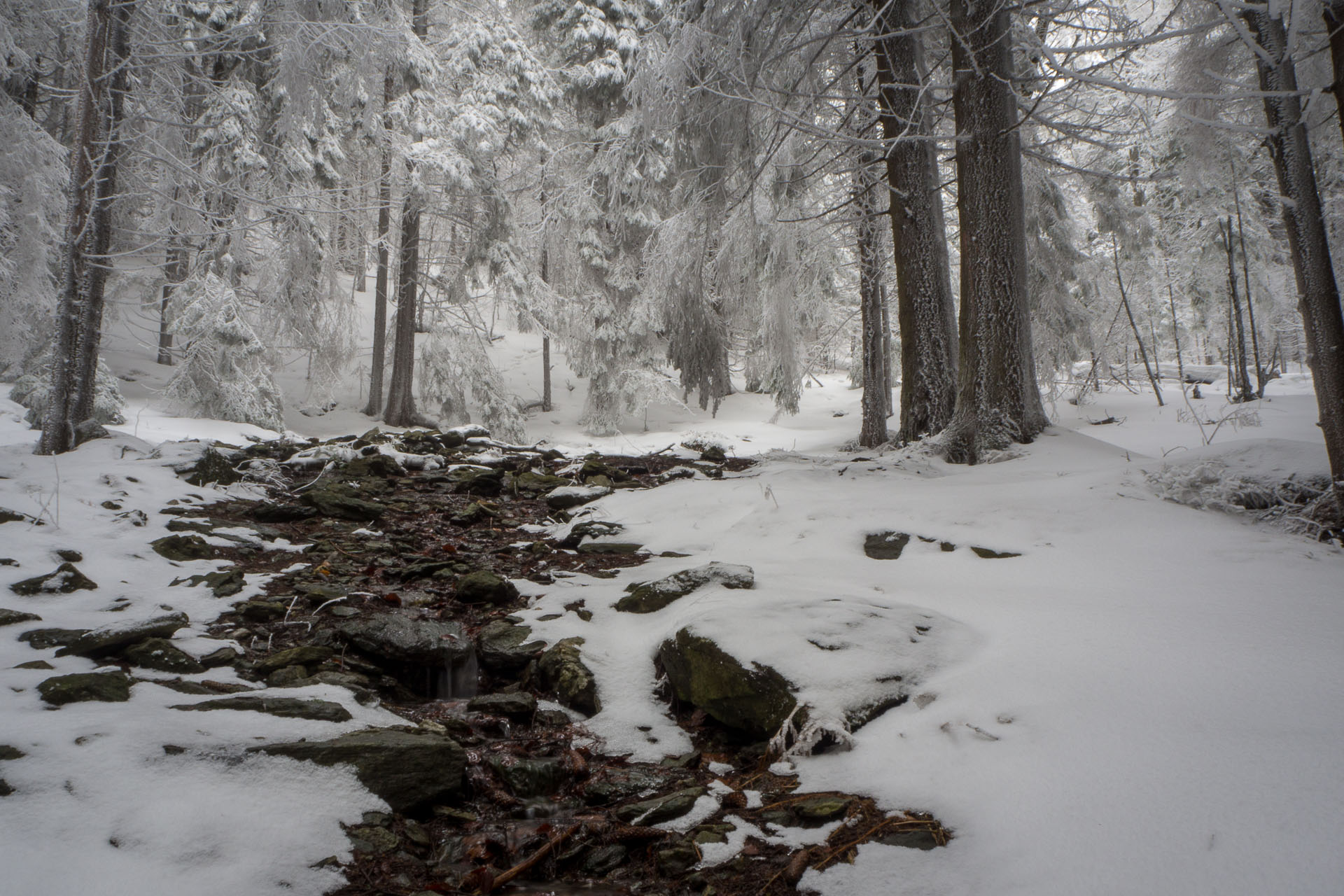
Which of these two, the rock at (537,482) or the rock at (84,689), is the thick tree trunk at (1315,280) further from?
the rock at (537,482)

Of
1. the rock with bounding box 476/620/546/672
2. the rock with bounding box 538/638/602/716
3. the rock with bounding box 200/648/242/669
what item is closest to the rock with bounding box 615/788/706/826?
the rock with bounding box 538/638/602/716

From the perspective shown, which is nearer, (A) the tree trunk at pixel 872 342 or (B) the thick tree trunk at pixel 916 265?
(B) the thick tree trunk at pixel 916 265

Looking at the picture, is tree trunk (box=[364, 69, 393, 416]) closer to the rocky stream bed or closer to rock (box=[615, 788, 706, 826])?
the rocky stream bed

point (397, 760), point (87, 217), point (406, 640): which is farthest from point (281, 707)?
point (87, 217)

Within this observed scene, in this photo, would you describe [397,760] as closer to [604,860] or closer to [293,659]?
[604,860]

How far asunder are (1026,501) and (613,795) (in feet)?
9.85

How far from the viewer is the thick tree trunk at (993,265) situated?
18.1ft

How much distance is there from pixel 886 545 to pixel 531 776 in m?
2.37

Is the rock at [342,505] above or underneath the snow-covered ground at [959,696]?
above

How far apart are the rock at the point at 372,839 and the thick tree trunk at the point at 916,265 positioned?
19.8 ft

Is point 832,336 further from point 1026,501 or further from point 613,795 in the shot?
point 613,795

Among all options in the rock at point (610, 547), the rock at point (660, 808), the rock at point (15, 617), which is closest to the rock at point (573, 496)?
the rock at point (610, 547)

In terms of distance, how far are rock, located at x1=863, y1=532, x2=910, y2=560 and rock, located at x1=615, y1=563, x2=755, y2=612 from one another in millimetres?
738

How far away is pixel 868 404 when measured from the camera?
441 inches
